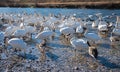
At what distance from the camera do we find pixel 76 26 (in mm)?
21922

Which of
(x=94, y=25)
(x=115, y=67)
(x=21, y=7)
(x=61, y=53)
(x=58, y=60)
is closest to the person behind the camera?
(x=115, y=67)

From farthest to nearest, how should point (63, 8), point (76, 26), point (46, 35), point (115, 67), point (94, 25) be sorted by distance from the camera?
point (63, 8), point (94, 25), point (76, 26), point (46, 35), point (115, 67)

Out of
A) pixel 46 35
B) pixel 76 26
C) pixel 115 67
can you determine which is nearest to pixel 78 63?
pixel 115 67

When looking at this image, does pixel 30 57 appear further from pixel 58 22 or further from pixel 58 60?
pixel 58 22

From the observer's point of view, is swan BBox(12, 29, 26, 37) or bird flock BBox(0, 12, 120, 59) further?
swan BBox(12, 29, 26, 37)

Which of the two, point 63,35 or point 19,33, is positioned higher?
point 19,33

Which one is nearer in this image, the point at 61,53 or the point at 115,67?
the point at 115,67

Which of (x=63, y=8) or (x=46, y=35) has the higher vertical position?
(x=46, y=35)

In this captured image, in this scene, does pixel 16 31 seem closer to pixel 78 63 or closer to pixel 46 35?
pixel 46 35

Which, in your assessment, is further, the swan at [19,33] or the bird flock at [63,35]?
the swan at [19,33]

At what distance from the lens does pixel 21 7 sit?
48.7 meters

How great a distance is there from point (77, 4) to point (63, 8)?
2.17 metres

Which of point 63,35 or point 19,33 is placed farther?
point 63,35

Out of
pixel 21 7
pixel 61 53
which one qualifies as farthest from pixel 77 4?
pixel 61 53
